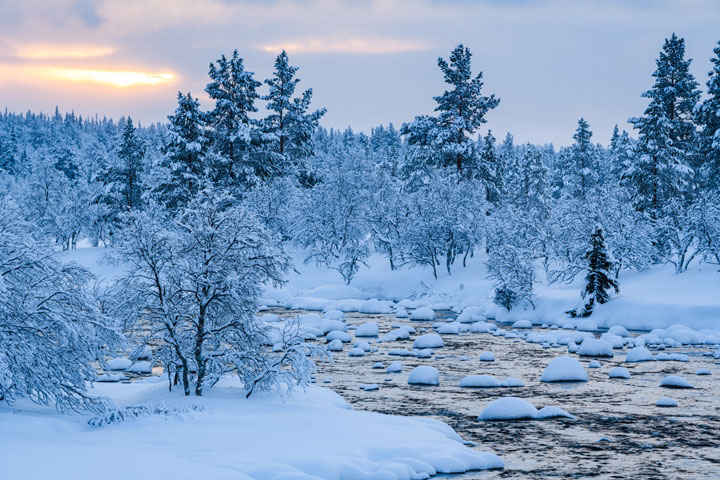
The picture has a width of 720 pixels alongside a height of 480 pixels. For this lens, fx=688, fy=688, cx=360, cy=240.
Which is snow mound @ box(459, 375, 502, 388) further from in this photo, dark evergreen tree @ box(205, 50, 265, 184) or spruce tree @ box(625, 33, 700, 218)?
dark evergreen tree @ box(205, 50, 265, 184)

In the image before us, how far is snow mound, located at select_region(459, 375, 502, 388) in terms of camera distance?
683 inches

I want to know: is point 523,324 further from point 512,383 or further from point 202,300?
point 202,300

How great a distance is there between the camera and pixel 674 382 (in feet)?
55.8

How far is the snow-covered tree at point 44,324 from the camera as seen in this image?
10.5 meters

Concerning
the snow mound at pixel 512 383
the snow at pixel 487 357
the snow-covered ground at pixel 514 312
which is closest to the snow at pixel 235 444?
the snow mound at pixel 512 383

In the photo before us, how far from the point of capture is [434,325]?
30.3 metres

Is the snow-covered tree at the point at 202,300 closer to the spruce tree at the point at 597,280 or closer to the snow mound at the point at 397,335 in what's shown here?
the snow mound at the point at 397,335

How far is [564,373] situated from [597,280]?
43.0 feet

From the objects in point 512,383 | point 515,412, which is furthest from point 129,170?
point 515,412

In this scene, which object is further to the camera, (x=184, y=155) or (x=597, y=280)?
(x=184, y=155)

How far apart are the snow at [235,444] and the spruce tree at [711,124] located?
3457 cm

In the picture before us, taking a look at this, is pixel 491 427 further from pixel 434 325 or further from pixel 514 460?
pixel 434 325

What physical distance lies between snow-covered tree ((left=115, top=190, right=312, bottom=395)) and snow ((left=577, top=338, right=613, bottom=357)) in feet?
40.3

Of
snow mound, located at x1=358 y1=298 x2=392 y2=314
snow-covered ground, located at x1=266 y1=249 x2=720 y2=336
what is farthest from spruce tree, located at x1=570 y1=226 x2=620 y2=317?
snow mound, located at x1=358 y1=298 x2=392 y2=314
